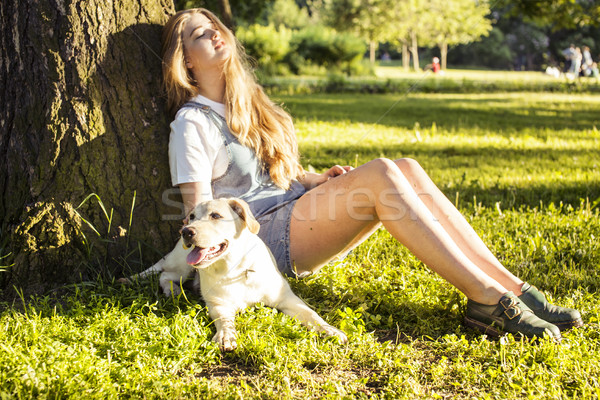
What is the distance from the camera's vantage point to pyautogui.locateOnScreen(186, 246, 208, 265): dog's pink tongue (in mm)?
2555

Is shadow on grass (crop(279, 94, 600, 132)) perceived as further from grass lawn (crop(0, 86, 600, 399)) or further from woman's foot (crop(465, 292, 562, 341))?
woman's foot (crop(465, 292, 562, 341))

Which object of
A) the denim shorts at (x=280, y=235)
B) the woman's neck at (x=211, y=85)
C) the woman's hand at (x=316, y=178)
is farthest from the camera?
the woman's hand at (x=316, y=178)

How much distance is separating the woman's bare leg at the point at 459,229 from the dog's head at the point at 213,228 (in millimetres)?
1049

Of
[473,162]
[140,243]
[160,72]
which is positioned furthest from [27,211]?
[473,162]

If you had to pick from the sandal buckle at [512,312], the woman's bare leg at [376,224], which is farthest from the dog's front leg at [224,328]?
the sandal buckle at [512,312]

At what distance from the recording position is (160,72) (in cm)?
330

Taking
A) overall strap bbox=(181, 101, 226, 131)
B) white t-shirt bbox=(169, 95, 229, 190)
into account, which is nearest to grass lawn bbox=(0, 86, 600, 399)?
white t-shirt bbox=(169, 95, 229, 190)

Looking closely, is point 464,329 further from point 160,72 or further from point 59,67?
point 59,67

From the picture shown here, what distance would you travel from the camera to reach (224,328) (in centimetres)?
262

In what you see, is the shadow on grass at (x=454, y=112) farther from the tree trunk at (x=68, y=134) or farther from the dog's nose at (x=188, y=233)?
the dog's nose at (x=188, y=233)

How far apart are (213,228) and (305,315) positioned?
679mm

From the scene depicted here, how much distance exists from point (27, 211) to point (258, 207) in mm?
1337

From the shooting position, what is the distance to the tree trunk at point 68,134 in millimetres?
2957

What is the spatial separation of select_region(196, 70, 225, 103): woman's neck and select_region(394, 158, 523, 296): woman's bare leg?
1225mm
